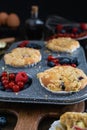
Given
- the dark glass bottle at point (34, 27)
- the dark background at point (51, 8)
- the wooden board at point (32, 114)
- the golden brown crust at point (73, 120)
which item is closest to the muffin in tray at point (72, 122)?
the golden brown crust at point (73, 120)

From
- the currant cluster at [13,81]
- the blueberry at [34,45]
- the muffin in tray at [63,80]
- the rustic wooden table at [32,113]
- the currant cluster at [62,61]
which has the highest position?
the muffin in tray at [63,80]

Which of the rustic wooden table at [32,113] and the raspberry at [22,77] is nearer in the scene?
the rustic wooden table at [32,113]

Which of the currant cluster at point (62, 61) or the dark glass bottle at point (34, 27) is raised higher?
the currant cluster at point (62, 61)

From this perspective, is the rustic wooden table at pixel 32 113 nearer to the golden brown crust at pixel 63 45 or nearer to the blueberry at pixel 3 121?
the blueberry at pixel 3 121

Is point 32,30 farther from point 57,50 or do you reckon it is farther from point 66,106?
point 66,106

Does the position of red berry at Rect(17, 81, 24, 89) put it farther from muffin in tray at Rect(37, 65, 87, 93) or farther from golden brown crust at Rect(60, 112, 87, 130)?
golden brown crust at Rect(60, 112, 87, 130)

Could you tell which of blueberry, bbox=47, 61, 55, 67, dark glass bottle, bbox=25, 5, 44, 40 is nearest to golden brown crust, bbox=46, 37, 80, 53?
blueberry, bbox=47, 61, 55, 67

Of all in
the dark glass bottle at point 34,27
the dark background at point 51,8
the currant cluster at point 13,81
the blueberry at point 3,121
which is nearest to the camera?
the blueberry at point 3,121
